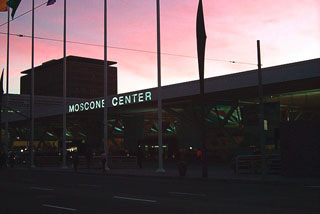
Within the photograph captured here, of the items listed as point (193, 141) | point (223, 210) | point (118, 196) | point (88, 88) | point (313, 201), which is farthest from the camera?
point (88, 88)

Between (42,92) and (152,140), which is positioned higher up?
(42,92)

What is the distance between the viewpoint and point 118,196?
53.3 ft

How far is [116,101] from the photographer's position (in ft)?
162

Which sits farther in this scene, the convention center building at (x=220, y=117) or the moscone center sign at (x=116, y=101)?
the moscone center sign at (x=116, y=101)

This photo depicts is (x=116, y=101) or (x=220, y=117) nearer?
(x=116, y=101)

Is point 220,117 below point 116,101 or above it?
below

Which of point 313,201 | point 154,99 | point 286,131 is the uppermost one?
point 154,99

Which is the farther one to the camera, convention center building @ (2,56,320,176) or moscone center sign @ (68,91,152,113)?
moscone center sign @ (68,91,152,113)

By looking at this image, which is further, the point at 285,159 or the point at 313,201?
the point at 285,159

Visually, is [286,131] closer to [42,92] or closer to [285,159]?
[285,159]

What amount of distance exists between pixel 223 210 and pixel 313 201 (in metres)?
3.65

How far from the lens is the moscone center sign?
45594mm

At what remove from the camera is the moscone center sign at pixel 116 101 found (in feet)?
150

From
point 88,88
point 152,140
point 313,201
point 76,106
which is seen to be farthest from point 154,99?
point 88,88
